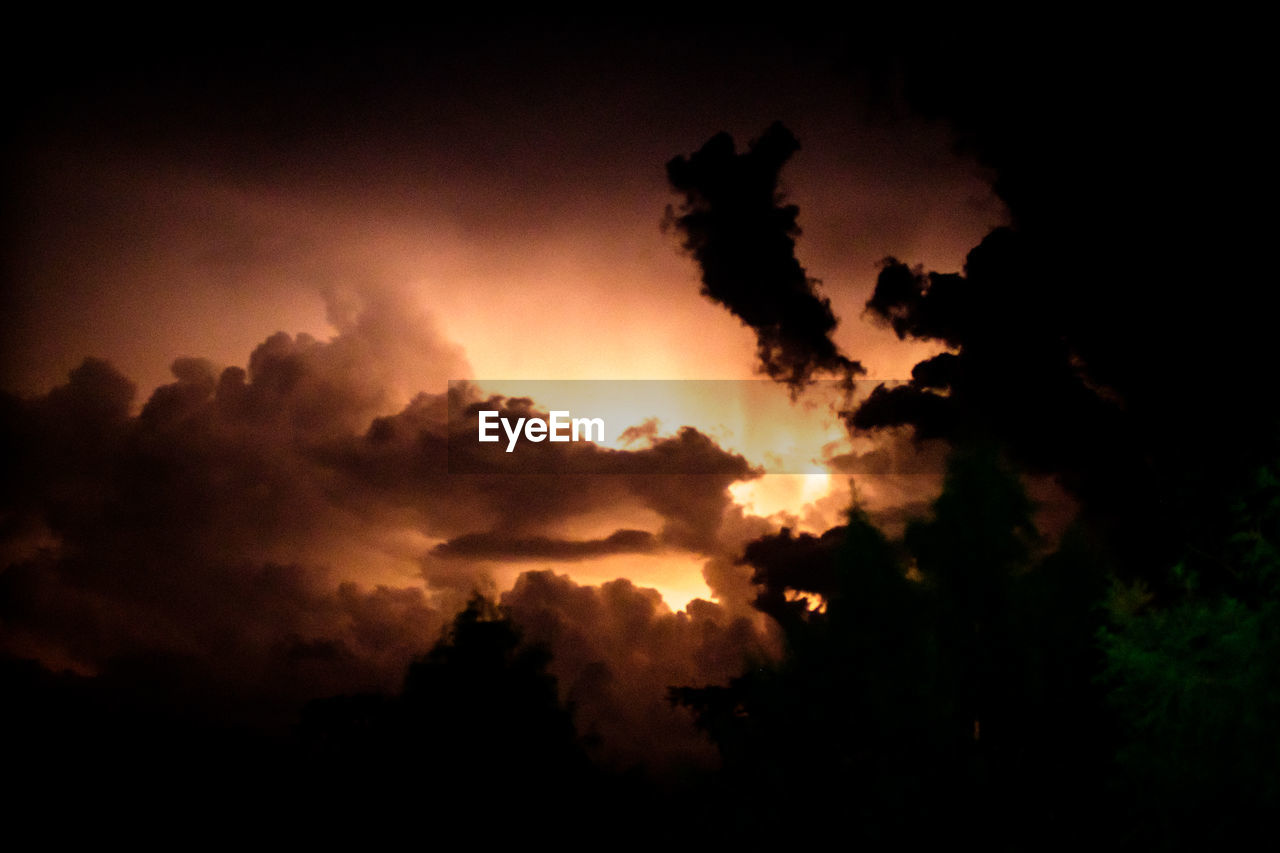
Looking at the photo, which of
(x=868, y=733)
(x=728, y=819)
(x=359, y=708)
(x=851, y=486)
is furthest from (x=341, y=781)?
(x=851, y=486)

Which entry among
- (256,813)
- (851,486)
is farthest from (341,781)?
(851,486)

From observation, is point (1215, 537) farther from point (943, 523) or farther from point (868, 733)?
point (868, 733)

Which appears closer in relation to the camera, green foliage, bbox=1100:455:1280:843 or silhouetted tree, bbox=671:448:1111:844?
green foliage, bbox=1100:455:1280:843

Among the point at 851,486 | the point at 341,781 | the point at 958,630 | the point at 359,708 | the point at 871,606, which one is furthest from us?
the point at 359,708

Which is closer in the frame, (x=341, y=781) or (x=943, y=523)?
(x=943, y=523)

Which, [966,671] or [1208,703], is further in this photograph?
[966,671]

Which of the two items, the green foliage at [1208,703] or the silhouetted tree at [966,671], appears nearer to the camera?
the green foliage at [1208,703]


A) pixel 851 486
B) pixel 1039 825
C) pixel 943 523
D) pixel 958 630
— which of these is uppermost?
pixel 851 486

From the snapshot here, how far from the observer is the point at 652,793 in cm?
4306

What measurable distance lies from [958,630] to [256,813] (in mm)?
26708

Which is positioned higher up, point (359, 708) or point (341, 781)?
point (359, 708)

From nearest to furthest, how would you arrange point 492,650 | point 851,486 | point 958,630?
point 958,630 < point 851,486 < point 492,650

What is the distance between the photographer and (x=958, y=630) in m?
24.9

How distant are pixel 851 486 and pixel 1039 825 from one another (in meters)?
11.1
